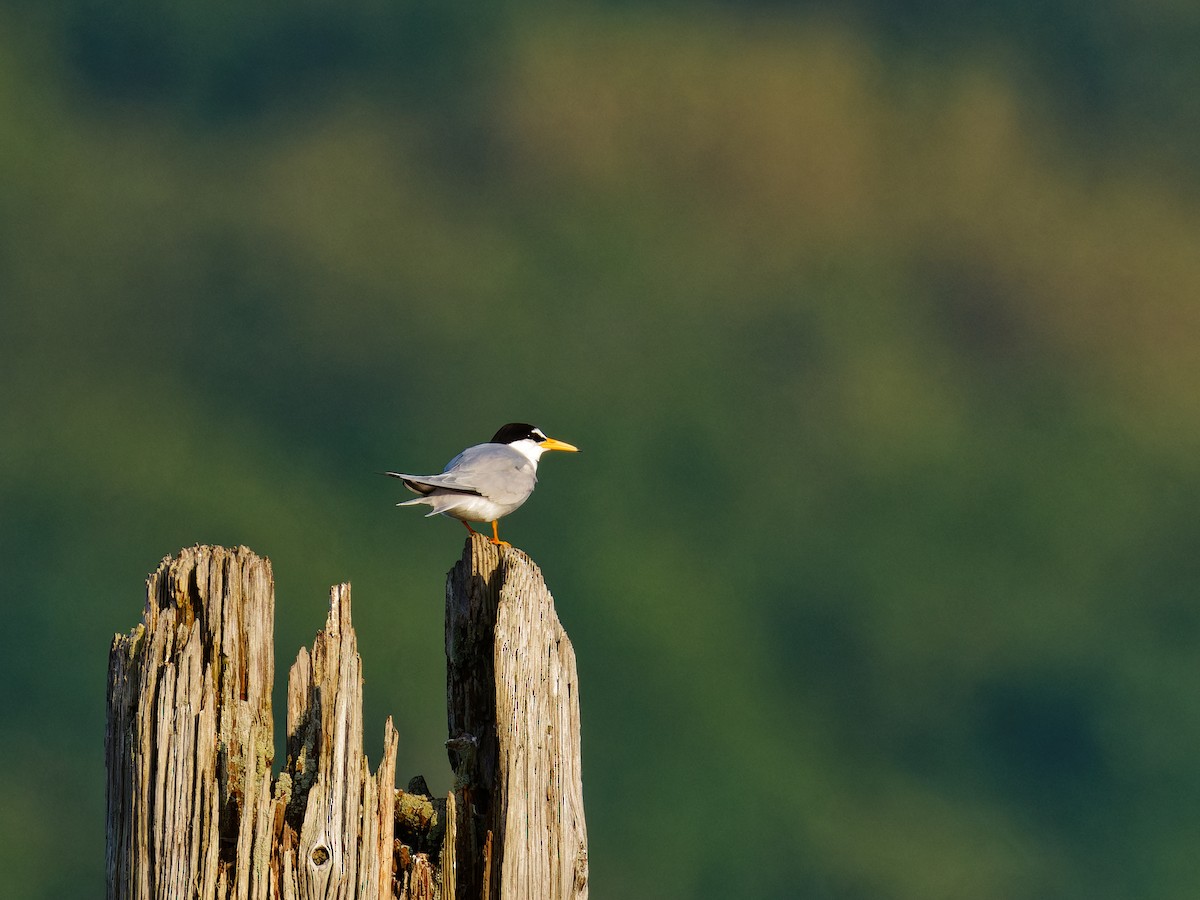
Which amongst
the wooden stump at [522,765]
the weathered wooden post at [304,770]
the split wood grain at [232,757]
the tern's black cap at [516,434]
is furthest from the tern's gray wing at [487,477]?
the split wood grain at [232,757]

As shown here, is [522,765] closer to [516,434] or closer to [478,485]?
[478,485]

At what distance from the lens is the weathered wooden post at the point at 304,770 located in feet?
20.9

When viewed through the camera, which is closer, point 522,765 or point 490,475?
point 522,765

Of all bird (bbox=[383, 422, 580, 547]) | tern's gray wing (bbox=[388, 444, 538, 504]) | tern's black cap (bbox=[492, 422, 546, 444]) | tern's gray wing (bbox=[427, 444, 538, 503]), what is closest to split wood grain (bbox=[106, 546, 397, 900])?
bird (bbox=[383, 422, 580, 547])

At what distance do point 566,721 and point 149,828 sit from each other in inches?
78.3

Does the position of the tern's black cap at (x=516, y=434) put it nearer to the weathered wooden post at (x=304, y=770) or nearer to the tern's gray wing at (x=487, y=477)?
the tern's gray wing at (x=487, y=477)

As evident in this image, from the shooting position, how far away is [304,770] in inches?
263

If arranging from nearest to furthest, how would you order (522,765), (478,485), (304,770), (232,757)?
(232,757) → (304,770) → (522,765) → (478,485)

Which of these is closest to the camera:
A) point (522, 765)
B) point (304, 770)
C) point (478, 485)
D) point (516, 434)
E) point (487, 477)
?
point (304, 770)

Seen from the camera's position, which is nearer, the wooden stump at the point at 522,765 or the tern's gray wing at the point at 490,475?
the wooden stump at the point at 522,765

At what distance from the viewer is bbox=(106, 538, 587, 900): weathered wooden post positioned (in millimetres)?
6371

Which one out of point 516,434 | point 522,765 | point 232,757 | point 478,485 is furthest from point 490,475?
point 232,757

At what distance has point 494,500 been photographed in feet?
34.1

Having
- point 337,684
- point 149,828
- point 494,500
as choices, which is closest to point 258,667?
point 337,684
